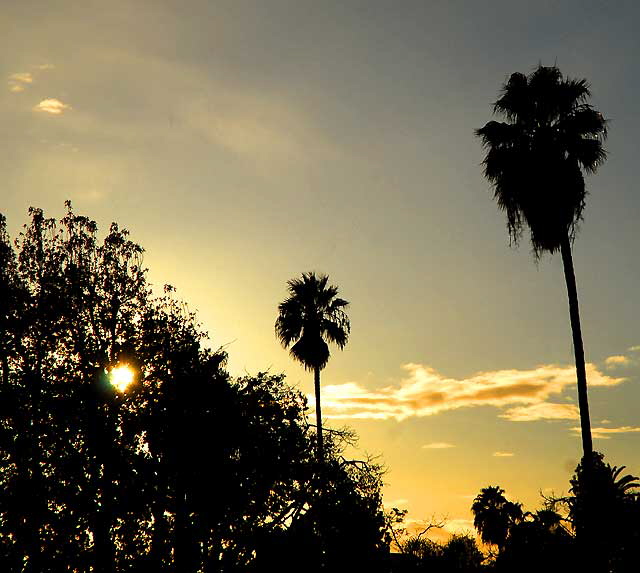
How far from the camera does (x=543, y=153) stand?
2967 cm

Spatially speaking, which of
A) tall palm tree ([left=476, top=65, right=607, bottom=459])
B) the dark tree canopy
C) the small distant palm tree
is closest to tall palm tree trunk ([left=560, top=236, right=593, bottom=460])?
tall palm tree ([left=476, top=65, right=607, bottom=459])

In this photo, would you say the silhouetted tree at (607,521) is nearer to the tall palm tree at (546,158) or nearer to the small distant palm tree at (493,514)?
the tall palm tree at (546,158)

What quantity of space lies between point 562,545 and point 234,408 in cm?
1778

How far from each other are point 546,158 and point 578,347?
7.46 metres

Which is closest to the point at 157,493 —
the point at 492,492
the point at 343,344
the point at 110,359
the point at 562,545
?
the point at 110,359

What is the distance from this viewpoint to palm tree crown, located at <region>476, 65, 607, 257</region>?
2891 cm

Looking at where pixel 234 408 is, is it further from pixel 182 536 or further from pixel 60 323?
pixel 60 323

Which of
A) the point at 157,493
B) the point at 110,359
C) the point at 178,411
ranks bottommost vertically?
the point at 157,493

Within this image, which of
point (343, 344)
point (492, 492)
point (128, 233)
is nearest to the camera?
point (128, 233)

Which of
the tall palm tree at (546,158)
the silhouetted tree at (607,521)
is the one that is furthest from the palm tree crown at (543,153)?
the silhouetted tree at (607,521)

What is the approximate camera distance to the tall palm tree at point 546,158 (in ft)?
94.7

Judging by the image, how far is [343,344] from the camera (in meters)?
46.6

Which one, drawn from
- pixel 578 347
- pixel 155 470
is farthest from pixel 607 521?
pixel 155 470

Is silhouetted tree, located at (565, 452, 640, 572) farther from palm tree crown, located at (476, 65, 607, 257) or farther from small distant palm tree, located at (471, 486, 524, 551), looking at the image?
small distant palm tree, located at (471, 486, 524, 551)
